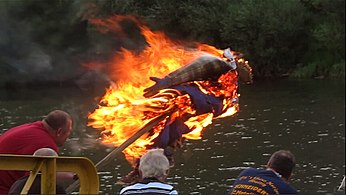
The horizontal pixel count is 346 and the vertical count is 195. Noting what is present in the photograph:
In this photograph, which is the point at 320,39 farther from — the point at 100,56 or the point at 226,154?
the point at 226,154

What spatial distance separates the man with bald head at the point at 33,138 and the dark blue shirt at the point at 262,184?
1.60m

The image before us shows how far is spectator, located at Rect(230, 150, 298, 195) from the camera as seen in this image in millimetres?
5625

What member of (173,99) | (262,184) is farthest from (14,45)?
(262,184)

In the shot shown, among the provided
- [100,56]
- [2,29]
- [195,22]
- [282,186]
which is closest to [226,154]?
[195,22]

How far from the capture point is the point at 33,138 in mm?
6414

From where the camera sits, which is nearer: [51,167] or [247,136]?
[51,167]

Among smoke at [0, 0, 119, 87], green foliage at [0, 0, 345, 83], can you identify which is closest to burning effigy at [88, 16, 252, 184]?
green foliage at [0, 0, 345, 83]

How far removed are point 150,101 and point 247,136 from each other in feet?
58.1

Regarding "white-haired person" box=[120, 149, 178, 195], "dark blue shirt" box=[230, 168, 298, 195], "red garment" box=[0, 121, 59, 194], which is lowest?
"dark blue shirt" box=[230, 168, 298, 195]

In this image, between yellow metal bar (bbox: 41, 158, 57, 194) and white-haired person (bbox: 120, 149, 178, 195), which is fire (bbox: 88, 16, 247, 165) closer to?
white-haired person (bbox: 120, 149, 178, 195)

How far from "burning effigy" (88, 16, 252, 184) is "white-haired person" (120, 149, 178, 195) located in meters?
1.95

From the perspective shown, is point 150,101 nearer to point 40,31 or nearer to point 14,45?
point 14,45

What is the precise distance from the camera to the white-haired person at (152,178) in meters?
5.24

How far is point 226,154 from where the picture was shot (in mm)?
22125
